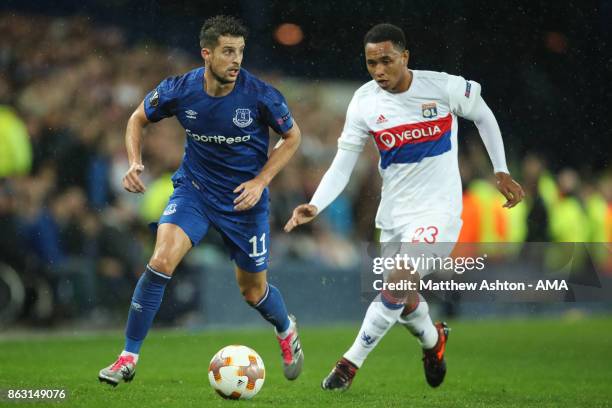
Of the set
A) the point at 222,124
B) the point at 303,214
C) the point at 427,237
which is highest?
the point at 222,124

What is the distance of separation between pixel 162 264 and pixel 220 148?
0.91m

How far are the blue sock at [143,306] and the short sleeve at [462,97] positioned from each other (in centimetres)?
226

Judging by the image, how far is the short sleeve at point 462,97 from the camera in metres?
7.35

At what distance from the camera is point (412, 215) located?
292 inches

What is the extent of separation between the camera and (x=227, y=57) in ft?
22.3

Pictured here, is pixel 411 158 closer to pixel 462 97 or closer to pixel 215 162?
pixel 462 97

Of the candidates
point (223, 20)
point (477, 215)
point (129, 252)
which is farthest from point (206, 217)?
point (477, 215)

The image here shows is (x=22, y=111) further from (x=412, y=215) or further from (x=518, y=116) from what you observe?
(x=412, y=215)

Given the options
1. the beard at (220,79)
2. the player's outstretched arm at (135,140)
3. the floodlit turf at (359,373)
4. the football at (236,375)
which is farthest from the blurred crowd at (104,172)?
the football at (236,375)

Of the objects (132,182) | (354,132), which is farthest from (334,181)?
(132,182)

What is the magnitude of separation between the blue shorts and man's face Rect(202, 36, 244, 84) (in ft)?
2.66

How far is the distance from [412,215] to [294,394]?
1.44 m
